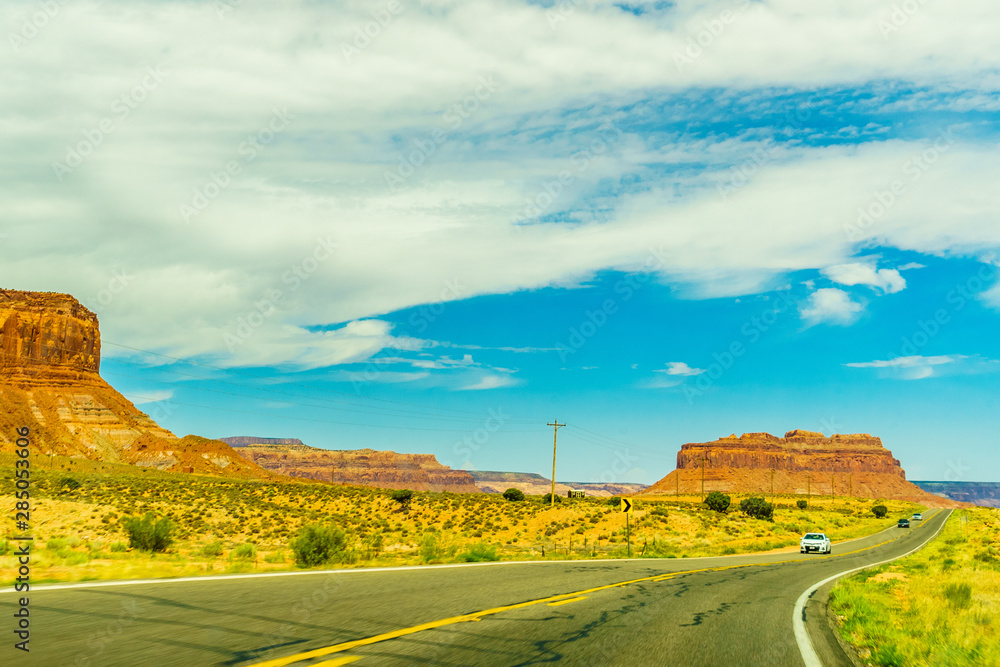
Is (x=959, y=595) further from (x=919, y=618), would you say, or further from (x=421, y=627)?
(x=421, y=627)

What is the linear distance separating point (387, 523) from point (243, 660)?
45.5 metres

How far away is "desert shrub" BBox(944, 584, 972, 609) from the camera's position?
14.7m

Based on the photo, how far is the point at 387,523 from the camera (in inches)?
1941

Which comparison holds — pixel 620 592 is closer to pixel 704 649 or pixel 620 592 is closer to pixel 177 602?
pixel 704 649

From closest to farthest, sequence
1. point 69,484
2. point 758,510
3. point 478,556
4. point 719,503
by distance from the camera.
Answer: point 478,556
point 69,484
point 719,503
point 758,510

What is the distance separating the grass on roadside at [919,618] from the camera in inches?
329

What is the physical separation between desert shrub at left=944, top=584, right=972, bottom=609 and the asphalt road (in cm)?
377

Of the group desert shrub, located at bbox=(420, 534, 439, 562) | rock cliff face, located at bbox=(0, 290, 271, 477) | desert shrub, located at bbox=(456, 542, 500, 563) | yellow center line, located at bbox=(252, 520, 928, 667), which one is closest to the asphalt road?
yellow center line, located at bbox=(252, 520, 928, 667)

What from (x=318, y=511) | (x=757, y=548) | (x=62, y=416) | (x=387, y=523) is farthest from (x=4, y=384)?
(x=757, y=548)

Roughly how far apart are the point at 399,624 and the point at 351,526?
3993 cm

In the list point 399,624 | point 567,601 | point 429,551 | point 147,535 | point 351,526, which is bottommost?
point 351,526

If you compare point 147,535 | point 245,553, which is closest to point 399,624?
point 245,553

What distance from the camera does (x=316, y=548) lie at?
18.3 m

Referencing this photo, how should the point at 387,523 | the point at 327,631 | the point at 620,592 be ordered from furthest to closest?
the point at 387,523 → the point at 620,592 → the point at 327,631
